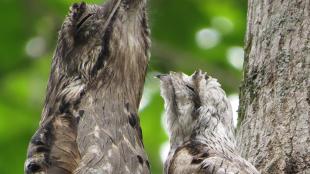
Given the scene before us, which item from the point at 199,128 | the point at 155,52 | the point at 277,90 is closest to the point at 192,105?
the point at 199,128

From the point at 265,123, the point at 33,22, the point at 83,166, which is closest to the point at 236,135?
the point at 265,123

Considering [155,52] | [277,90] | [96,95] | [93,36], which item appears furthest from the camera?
[155,52]

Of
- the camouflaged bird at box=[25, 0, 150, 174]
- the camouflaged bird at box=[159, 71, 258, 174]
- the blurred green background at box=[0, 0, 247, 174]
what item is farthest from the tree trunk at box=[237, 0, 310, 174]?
the blurred green background at box=[0, 0, 247, 174]

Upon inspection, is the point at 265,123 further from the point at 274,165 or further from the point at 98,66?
the point at 98,66

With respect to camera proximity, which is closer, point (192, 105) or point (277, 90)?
point (277, 90)

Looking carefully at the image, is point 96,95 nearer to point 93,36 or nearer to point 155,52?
point 93,36

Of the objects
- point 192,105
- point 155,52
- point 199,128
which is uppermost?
point 155,52

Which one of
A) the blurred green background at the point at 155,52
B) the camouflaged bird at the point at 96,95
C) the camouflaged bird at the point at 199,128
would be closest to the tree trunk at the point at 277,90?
the camouflaged bird at the point at 199,128

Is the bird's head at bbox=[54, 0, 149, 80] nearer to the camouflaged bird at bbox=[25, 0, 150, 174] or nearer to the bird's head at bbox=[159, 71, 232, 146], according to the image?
the camouflaged bird at bbox=[25, 0, 150, 174]
